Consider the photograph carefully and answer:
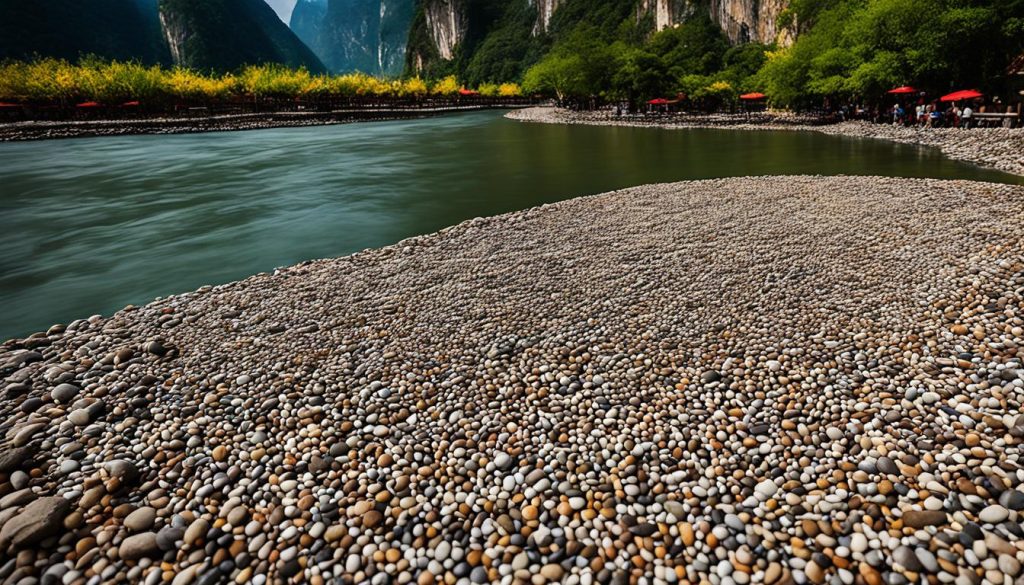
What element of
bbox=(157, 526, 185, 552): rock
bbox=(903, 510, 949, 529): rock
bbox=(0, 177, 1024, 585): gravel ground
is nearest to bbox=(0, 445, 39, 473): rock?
bbox=(0, 177, 1024, 585): gravel ground

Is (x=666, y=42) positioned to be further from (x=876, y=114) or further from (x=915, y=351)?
(x=915, y=351)

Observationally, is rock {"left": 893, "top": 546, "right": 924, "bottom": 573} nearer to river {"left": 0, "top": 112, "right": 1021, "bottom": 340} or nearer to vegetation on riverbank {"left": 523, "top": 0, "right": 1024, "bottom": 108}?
river {"left": 0, "top": 112, "right": 1021, "bottom": 340}

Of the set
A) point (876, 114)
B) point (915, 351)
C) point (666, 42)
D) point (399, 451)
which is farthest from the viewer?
point (666, 42)

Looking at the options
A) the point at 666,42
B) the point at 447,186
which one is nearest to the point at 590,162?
the point at 447,186

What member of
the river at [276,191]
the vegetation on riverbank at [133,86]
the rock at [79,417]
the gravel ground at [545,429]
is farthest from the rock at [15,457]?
the vegetation on riverbank at [133,86]

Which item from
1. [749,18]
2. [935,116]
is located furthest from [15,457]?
[749,18]

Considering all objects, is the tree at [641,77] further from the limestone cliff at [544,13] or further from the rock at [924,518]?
the limestone cliff at [544,13]

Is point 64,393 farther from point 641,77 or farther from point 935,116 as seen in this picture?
point 641,77
